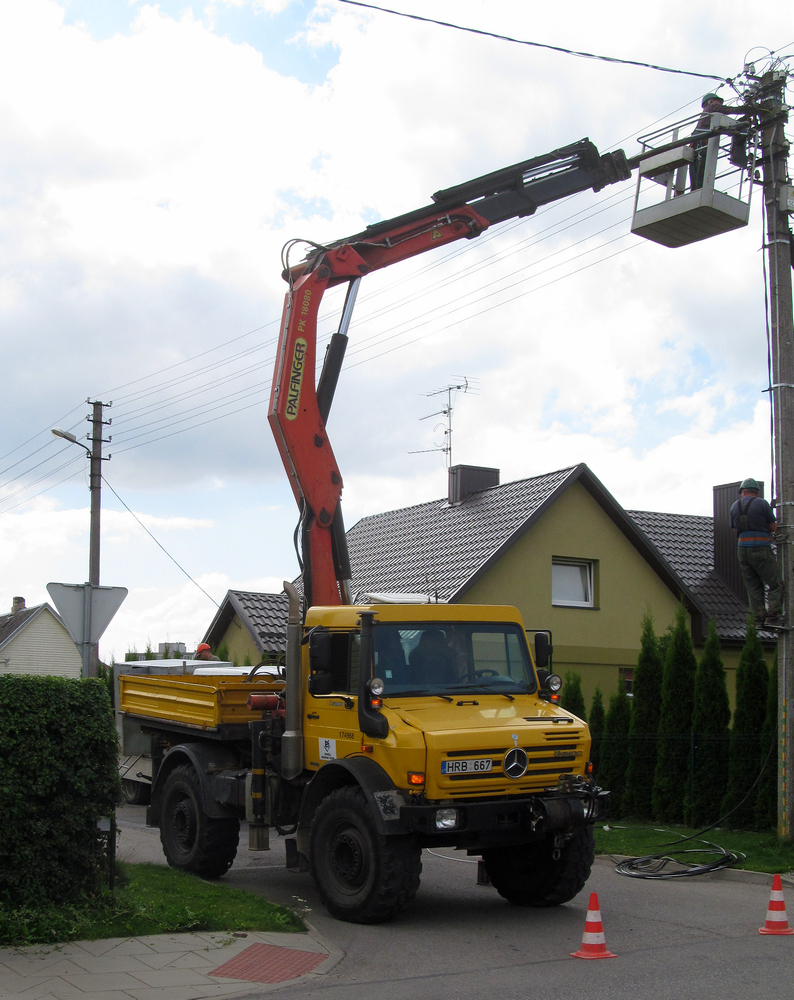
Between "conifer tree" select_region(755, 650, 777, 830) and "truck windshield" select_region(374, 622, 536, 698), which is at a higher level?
"truck windshield" select_region(374, 622, 536, 698)

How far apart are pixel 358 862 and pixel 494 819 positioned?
115 cm

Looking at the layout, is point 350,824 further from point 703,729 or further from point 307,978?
point 703,729

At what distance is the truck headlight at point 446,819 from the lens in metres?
8.23

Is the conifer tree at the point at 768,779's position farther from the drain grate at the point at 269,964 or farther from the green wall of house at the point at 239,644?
the green wall of house at the point at 239,644

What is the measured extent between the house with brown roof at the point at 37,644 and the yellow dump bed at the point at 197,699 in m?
44.5

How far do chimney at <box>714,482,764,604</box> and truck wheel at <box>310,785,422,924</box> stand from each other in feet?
56.7

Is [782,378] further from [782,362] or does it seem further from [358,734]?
[358,734]

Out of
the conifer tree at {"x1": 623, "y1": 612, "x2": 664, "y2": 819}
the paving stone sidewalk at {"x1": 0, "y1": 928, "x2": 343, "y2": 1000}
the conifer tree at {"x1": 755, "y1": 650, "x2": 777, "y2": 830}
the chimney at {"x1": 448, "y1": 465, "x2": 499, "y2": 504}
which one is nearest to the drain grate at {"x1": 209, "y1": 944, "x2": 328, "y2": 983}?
the paving stone sidewalk at {"x1": 0, "y1": 928, "x2": 343, "y2": 1000}

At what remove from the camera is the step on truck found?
844 cm

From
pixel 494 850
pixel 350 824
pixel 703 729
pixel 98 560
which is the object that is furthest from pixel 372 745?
pixel 98 560

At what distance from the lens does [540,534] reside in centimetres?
2206

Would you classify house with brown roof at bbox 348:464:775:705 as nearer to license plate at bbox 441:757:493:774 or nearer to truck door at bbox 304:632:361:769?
truck door at bbox 304:632:361:769

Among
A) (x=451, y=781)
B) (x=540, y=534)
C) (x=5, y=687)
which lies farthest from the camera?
(x=540, y=534)

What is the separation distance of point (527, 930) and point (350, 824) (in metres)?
1.61
